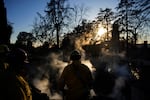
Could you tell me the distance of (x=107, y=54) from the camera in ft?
124

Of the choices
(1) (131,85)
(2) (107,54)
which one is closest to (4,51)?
(1) (131,85)

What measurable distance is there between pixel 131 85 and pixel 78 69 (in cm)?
753

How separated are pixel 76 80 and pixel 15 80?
3.31m

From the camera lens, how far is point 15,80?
3770mm

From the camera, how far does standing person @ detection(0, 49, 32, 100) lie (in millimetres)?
3678

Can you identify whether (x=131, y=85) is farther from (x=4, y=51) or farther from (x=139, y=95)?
(x=4, y=51)

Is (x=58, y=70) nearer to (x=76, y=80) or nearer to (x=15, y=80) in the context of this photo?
(x=76, y=80)

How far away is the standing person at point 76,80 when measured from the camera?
700 cm

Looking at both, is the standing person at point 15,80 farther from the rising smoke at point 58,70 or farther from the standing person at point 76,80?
the rising smoke at point 58,70

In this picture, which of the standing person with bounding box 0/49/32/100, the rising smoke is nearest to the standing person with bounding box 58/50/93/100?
the standing person with bounding box 0/49/32/100

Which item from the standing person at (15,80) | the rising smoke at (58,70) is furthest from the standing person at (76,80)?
the rising smoke at (58,70)

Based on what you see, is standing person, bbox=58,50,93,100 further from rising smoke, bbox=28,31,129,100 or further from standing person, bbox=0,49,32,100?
rising smoke, bbox=28,31,129,100

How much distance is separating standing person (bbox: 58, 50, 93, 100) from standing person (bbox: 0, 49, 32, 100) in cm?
299

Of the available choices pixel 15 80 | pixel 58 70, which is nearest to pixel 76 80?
pixel 15 80
